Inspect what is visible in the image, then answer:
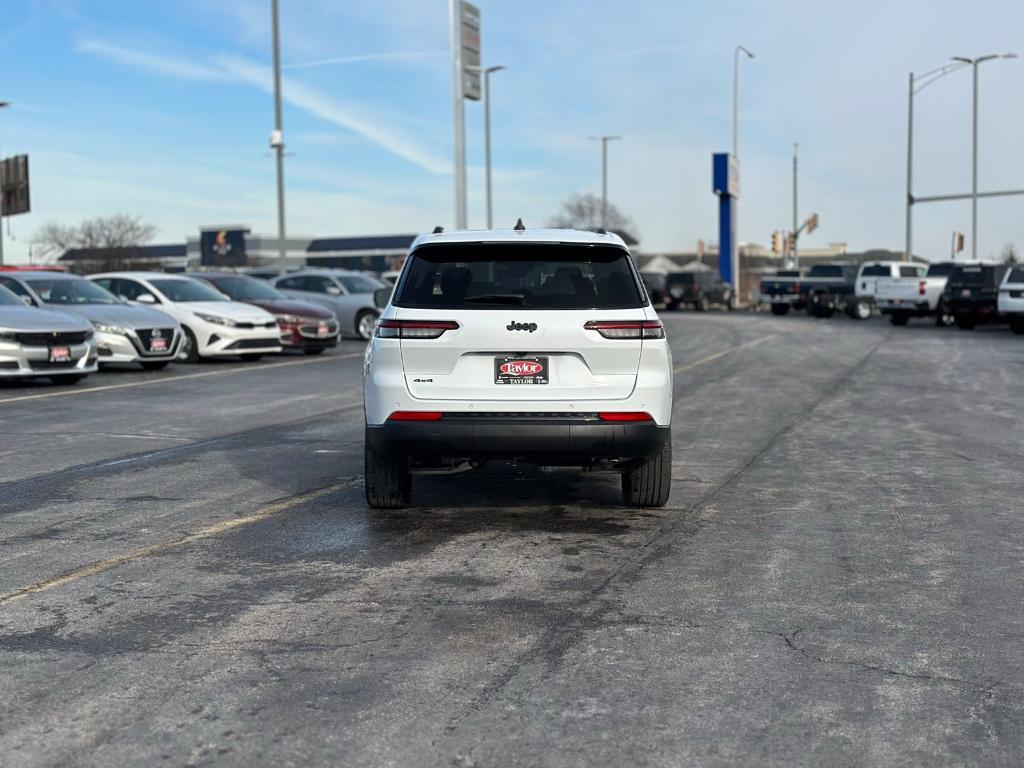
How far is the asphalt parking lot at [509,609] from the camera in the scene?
404 centimetres

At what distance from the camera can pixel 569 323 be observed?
6.96 meters

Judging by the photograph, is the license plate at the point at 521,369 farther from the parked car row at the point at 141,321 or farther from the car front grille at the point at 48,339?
the car front grille at the point at 48,339

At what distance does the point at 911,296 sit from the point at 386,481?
3136cm

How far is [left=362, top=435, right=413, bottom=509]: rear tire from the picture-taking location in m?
7.59

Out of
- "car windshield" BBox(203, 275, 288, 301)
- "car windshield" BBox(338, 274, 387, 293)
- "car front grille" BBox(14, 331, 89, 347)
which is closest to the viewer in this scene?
"car front grille" BBox(14, 331, 89, 347)

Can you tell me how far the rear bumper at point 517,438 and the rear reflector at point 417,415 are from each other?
3 cm

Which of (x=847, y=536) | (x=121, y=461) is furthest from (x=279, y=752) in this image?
(x=121, y=461)

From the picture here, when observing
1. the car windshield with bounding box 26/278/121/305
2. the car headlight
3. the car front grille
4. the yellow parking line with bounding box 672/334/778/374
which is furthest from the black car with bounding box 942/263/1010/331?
the car front grille

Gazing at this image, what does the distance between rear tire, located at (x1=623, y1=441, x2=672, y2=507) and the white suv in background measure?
980 inches

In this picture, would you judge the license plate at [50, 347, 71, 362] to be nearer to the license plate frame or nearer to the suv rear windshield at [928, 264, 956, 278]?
the license plate frame

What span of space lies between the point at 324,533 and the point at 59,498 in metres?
2.28

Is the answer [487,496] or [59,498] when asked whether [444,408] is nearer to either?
[487,496]

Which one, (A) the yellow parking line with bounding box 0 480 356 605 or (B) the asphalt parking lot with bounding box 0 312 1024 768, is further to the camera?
(A) the yellow parking line with bounding box 0 480 356 605

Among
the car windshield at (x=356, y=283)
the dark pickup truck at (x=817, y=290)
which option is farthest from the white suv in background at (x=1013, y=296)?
the car windshield at (x=356, y=283)
